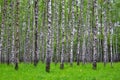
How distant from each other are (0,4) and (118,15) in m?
26.0

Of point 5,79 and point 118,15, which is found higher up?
point 118,15

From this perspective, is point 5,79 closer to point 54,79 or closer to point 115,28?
point 54,79

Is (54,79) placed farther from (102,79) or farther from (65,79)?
(102,79)

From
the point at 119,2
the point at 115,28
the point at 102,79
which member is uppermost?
the point at 119,2

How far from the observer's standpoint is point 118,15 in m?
56.5

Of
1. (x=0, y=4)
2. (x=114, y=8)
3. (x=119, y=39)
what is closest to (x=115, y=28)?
(x=119, y=39)

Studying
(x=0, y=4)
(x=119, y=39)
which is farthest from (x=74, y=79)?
(x=119, y=39)

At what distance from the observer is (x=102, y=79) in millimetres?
17297

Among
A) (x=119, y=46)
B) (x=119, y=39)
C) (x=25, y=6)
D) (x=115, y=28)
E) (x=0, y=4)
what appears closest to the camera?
(x=0, y=4)

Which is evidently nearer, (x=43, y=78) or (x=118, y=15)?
(x=43, y=78)

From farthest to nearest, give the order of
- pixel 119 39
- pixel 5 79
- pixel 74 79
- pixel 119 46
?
pixel 119 46 → pixel 119 39 → pixel 74 79 → pixel 5 79

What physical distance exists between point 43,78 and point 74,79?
2.05m

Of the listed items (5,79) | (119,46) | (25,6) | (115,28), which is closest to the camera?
(5,79)

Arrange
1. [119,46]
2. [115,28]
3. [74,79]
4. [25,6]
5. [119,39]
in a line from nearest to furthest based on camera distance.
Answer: [74,79]
[25,6]
[115,28]
[119,39]
[119,46]
